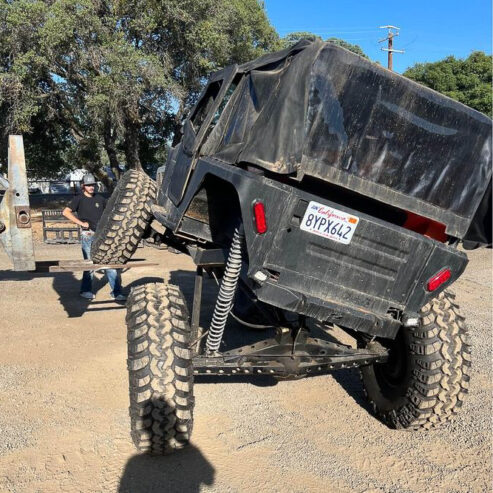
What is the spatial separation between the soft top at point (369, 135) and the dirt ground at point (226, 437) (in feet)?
5.71

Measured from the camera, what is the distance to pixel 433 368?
376 centimetres

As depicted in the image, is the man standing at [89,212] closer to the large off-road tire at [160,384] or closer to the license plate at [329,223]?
the large off-road tire at [160,384]

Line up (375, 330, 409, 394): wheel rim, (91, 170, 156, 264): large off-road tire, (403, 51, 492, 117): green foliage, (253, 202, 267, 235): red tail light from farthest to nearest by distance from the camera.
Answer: (403, 51, 492, 117): green foliage < (91, 170, 156, 264): large off-road tire < (375, 330, 409, 394): wheel rim < (253, 202, 267, 235): red tail light

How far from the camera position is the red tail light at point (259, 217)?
9.93ft

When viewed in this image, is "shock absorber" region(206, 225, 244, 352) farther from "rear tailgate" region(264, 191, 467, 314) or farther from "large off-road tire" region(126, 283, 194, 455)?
"rear tailgate" region(264, 191, 467, 314)

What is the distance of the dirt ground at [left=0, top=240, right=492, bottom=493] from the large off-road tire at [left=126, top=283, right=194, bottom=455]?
262 millimetres

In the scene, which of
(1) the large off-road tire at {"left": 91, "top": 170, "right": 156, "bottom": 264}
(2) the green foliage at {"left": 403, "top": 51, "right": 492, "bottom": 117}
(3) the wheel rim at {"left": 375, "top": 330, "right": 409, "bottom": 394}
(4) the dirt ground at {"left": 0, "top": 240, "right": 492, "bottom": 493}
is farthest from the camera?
(2) the green foliage at {"left": 403, "top": 51, "right": 492, "bottom": 117}

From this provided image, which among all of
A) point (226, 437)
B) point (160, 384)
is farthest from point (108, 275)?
point (160, 384)

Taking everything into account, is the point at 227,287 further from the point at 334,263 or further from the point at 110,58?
the point at 110,58

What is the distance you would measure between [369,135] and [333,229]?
2.11 ft

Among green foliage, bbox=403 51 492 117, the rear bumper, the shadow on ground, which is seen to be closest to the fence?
the shadow on ground

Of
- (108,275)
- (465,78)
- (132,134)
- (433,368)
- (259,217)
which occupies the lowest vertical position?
(108,275)

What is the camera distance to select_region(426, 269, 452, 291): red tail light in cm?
330

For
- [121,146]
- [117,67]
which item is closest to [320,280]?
[117,67]
